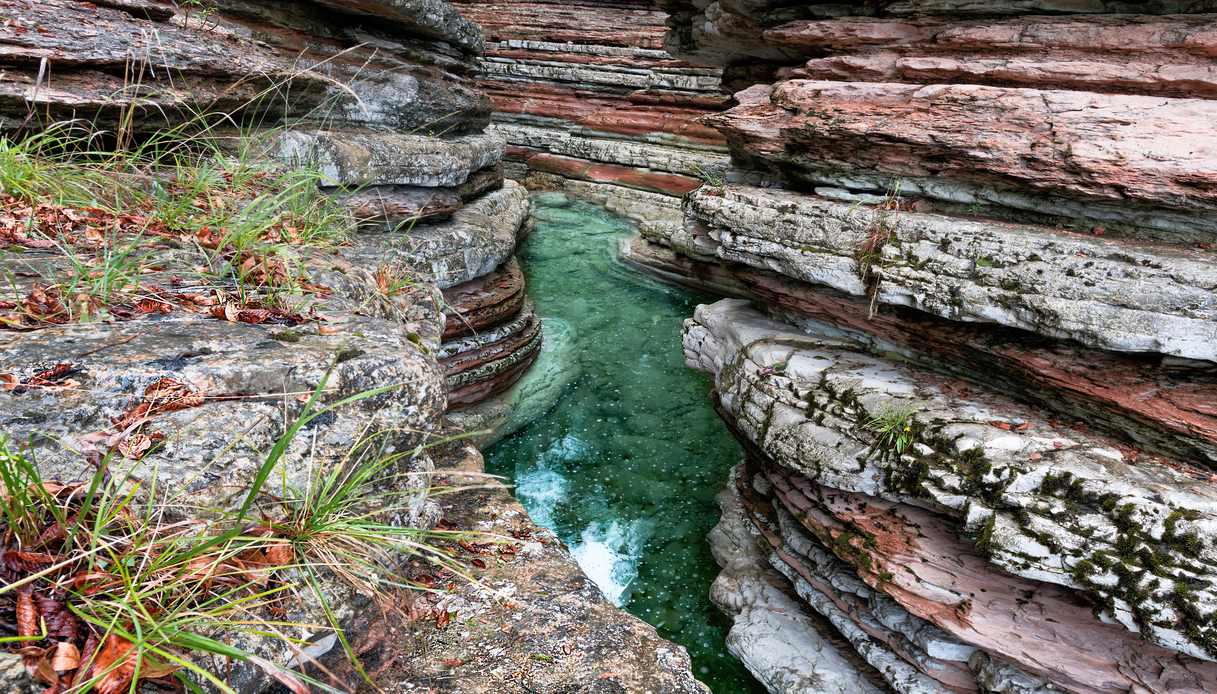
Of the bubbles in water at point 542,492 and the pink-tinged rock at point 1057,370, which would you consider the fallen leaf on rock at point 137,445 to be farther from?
the bubbles in water at point 542,492

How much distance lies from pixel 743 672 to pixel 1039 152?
11.9 feet

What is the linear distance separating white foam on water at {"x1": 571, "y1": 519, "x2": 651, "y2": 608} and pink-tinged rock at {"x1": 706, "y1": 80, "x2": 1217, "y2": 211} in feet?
10.2

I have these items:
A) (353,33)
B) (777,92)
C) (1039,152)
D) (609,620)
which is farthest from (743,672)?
(353,33)

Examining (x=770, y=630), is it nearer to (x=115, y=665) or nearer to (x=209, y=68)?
(x=115, y=665)

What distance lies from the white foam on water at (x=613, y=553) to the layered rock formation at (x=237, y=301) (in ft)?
6.15

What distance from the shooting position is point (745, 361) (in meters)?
4.79

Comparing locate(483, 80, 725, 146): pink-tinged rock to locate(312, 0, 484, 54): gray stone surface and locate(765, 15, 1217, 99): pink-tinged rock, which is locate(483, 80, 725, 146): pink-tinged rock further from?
locate(765, 15, 1217, 99): pink-tinged rock

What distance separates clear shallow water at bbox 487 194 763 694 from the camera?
5.23 m

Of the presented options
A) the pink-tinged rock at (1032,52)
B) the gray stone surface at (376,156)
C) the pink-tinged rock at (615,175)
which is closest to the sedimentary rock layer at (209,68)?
the gray stone surface at (376,156)

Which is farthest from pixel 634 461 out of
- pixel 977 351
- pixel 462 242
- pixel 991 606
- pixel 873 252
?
pixel 991 606

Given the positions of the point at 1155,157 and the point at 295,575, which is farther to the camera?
the point at 1155,157

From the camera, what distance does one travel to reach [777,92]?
528 cm

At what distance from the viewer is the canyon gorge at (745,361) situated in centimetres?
231

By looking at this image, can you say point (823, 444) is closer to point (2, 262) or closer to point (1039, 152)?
point (1039, 152)
